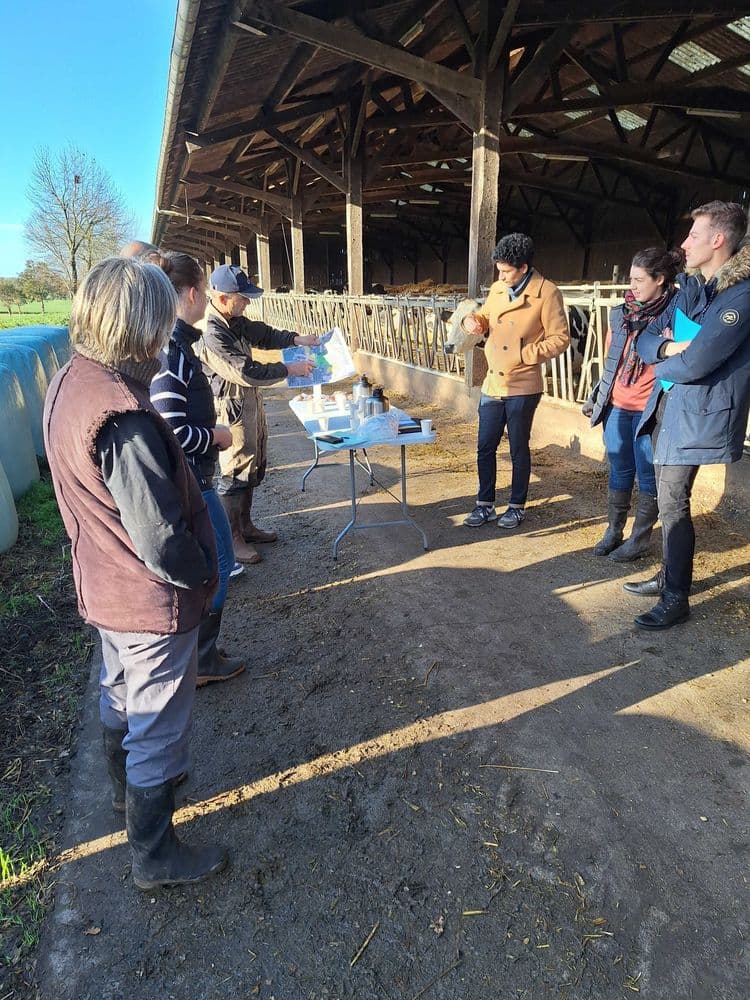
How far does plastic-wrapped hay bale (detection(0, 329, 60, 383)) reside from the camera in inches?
272

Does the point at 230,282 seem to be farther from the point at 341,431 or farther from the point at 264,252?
the point at 264,252

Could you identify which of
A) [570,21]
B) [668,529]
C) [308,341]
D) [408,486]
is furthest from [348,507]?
[570,21]

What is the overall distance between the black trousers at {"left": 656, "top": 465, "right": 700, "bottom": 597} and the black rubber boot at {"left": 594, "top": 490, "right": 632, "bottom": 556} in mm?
808

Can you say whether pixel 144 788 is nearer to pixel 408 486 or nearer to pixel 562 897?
pixel 562 897

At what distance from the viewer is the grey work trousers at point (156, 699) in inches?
64.1

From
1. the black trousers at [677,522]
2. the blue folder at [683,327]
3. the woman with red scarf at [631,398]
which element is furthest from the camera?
the woman with red scarf at [631,398]

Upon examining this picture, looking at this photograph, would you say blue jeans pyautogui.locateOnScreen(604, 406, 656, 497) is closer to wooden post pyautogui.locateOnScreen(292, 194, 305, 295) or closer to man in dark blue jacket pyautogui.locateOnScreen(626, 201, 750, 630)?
man in dark blue jacket pyautogui.locateOnScreen(626, 201, 750, 630)

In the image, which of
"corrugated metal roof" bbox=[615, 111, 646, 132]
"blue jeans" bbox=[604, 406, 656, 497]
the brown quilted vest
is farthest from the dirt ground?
"corrugated metal roof" bbox=[615, 111, 646, 132]

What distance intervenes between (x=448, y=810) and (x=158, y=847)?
910 millimetres

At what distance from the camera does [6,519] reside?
423 cm

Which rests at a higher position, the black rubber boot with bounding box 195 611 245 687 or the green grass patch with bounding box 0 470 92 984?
the black rubber boot with bounding box 195 611 245 687

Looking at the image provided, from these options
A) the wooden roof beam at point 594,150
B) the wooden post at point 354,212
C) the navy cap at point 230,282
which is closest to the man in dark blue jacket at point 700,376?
the navy cap at point 230,282

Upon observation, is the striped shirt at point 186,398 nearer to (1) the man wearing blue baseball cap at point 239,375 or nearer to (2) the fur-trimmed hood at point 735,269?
(1) the man wearing blue baseball cap at point 239,375

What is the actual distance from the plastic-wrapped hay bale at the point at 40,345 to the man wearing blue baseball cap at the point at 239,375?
4006mm
